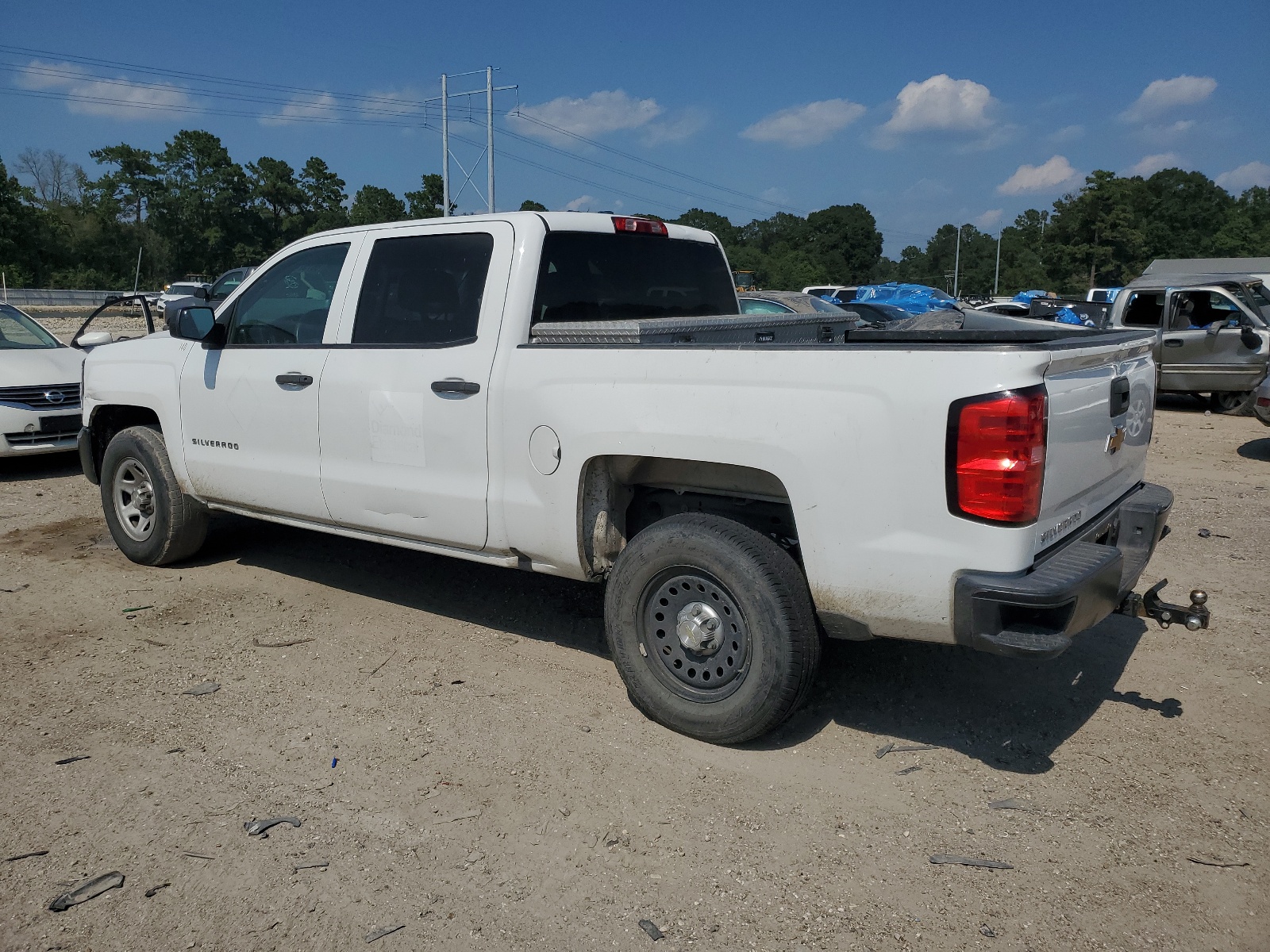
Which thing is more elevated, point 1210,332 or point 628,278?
point 628,278

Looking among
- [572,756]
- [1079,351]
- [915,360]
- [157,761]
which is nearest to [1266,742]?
[1079,351]

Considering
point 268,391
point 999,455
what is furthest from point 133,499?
point 999,455

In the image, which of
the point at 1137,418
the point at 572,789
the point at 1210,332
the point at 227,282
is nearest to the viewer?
the point at 572,789

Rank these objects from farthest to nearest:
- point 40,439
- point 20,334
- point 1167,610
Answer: point 20,334 < point 40,439 < point 1167,610

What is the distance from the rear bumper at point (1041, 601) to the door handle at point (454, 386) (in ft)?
7.24

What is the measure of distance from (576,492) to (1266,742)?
2.90 metres

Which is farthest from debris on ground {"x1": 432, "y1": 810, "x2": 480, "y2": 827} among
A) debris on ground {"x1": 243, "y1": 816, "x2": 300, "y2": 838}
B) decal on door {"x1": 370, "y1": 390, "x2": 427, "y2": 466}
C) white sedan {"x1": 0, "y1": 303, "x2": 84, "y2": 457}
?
white sedan {"x1": 0, "y1": 303, "x2": 84, "y2": 457}

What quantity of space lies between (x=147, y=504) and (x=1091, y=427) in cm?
536

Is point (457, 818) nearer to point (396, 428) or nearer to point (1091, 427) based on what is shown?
point (396, 428)

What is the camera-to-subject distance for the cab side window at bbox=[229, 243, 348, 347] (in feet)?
16.6

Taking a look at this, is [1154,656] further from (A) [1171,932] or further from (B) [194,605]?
(B) [194,605]

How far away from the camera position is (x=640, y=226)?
4980 mm

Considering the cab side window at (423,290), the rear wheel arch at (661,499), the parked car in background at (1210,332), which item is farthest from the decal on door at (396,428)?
the parked car in background at (1210,332)

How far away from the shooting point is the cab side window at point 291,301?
5051 millimetres
